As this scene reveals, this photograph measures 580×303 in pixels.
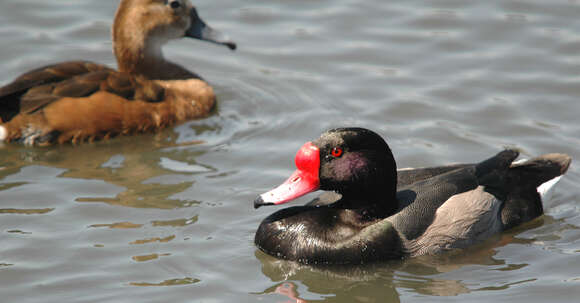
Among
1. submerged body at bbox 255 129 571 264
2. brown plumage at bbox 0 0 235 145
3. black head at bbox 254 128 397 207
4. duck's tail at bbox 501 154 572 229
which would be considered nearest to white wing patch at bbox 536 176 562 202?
duck's tail at bbox 501 154 572 229

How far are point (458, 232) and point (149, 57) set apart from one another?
4495 mm

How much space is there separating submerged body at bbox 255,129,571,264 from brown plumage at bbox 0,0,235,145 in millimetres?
2761

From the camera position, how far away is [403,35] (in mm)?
11672

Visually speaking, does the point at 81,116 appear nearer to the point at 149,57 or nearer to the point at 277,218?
the point at 149,57

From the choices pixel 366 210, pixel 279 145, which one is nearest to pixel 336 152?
pixel 366 210

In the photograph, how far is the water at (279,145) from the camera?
6867 mm

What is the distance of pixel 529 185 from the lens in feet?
25.9

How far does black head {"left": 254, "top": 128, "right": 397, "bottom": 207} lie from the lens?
6.94 m

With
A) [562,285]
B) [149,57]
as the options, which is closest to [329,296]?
[562,285]

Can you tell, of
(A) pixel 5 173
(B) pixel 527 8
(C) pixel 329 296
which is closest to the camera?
(C) pixel 329 296

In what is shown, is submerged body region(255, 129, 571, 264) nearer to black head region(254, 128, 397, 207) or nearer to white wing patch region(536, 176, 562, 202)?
black head region(254, 128, 397, 207)

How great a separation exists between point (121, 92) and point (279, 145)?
1685mm

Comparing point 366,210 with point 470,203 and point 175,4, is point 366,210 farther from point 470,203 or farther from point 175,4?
point 175,4

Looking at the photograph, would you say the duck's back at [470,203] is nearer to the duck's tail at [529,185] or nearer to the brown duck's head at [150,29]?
the duck's tail at [529,185]
